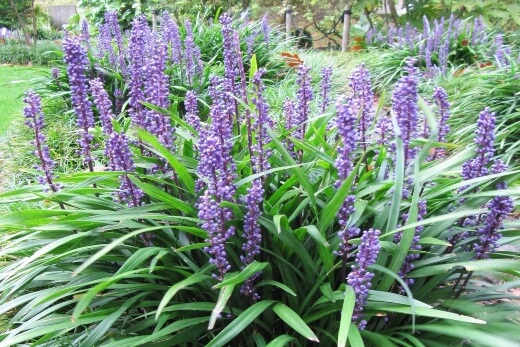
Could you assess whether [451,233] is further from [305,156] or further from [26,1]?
[26,1]

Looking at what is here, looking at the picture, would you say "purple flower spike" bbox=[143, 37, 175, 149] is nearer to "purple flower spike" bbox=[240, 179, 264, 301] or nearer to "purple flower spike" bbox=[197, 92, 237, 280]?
"purple flower spike" bbox=[197, 92, 237, 280]

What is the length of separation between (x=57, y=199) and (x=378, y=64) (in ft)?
19.9

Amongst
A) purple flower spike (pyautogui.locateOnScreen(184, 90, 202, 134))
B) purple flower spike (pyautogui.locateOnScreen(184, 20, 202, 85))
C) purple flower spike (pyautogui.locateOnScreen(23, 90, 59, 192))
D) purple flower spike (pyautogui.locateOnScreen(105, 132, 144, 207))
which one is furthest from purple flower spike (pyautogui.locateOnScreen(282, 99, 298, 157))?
purple flower spike (pyautogui.locateOnScreen(184, 20, 202, 85))

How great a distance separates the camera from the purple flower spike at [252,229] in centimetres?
197

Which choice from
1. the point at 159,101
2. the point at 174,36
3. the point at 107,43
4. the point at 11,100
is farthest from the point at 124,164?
the point at 11,100

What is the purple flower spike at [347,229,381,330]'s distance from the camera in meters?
1.72

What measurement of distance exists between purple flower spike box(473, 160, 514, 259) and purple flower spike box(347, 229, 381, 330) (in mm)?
516

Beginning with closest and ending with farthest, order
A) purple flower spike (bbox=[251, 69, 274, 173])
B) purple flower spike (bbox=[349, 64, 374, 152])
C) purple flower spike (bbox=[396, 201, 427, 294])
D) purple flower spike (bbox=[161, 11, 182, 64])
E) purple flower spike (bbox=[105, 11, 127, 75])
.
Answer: purple flower spike (bbox=[396, 201, 427, 294]) → purple flower spike (bbox=[251, 69, 274, 173]) → purple flower spike (bbox=[349, 64, 374, 152]) → purple flower spike (bbox=[161, 11, 182, 64]) → purple flower spike (bbox=[105, 11, 127, 75])

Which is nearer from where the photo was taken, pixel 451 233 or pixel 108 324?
pixel 108 324

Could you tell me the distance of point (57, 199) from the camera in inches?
90.2

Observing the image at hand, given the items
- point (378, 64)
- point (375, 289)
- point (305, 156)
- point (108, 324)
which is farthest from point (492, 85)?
point (108, 324)

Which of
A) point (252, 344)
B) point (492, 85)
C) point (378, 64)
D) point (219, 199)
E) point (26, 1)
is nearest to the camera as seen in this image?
point (219, 199)

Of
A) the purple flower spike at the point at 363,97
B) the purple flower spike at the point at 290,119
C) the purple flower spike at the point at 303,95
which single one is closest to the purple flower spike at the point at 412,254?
the purple flower spike at the point at 363,97

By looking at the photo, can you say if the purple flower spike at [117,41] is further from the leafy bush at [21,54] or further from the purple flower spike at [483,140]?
the leafy bush at [21,54]
